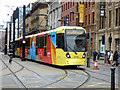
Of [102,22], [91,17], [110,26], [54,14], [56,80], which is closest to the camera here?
[56,80]

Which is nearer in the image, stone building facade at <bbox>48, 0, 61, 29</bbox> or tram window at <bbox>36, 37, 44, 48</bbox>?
tram window at <bbox>36, 37, 44, 48</bbox>

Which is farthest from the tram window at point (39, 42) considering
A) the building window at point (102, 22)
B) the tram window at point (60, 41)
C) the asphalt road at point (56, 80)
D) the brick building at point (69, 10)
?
the brick building at point (69, 10)

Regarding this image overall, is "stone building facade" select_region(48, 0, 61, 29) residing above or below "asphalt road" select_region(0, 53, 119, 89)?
above

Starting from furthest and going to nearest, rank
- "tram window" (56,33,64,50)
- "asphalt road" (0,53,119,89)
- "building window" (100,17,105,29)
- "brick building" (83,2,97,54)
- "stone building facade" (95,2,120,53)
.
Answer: "brick building" (83,2,97,54)
"building window" (100,17,105,29)
"stone building facade" (95,2,120,53)
"tram window" (56,33,64,50)
"asphalt road" (0,53,119,89)

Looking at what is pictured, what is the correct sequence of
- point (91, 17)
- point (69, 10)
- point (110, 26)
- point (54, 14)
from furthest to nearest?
point (54, 14)
point (69, 10)
point (91, 17)
point (110, 26)

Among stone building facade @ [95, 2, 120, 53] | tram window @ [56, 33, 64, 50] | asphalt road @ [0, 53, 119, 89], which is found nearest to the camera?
asphalt road @ [0, 53, 119, 89]

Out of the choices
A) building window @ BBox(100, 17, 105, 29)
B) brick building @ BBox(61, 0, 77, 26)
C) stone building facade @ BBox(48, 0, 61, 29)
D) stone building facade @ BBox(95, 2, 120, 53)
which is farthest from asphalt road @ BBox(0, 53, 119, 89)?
stone building facade @ BBox(48, 0, 61, 29)

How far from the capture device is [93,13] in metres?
52.8

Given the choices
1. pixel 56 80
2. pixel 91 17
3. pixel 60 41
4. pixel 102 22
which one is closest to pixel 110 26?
pixel 102 22

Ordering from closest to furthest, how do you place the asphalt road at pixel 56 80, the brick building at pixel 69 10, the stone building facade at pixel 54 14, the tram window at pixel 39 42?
the asphalt road at pixel 56 80 → the tram window at pixel 39 42 → the brick building at pixel 69 10 → the stone building facade at pixel 54 14

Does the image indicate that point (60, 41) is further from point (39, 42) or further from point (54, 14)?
point (54, 14)

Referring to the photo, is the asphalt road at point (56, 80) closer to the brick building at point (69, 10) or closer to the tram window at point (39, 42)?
the tram window at point (39, 42)

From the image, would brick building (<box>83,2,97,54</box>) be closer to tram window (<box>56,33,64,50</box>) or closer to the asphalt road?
tram window (<box>56,33,64,50</box>)

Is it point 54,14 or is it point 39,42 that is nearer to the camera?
point 39,42
